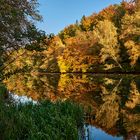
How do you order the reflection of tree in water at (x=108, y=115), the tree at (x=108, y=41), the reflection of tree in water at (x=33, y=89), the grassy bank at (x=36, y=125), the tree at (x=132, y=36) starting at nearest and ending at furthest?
the grassy bank at (x=36, y=125) → the reflection of tree in water at (x=108, y=115) → the reflection of tree in water at (x=33, y=89) → the tree at (x=132, y=36) → the tree at (x=108, y=41)

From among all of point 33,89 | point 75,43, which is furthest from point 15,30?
point 75,43

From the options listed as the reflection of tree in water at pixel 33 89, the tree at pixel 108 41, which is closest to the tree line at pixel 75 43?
the tree at pixel 108 41

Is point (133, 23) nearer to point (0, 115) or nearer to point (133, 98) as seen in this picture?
point (133, 98)

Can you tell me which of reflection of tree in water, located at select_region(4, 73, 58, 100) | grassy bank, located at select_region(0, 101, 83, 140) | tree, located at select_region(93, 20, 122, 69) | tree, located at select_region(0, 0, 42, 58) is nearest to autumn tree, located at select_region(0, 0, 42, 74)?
tree, located at select_region(0, 0, 42, 58)

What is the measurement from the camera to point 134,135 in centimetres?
1372

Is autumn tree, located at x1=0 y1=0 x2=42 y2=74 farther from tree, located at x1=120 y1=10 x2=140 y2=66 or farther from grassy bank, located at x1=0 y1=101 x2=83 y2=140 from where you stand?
tree, located at x1=120 y1=10 x2=140 y2=66

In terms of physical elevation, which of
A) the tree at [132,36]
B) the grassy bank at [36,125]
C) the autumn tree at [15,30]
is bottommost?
the grassy bank at [36,125]

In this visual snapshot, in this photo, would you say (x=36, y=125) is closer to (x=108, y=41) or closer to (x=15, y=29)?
(x=15, y=29)

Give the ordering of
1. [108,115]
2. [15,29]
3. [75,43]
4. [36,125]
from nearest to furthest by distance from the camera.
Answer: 1. [36,125]
2. [15,29]
3. [108,115]
4. [75,43]

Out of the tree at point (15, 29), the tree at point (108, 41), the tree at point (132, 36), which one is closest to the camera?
the tree at point (15, 29)

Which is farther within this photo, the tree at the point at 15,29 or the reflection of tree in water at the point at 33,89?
the reflection of tree in water at the point at 33,89

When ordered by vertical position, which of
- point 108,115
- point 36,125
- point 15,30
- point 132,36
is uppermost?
point 132,36

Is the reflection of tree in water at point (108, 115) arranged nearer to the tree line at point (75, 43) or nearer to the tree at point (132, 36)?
the tree line at point (75, 43)

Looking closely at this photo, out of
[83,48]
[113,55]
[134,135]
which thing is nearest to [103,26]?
[113,55]
